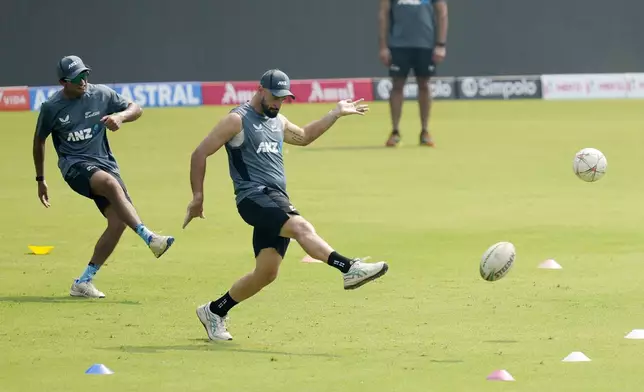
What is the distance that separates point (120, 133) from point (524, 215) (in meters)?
12.4

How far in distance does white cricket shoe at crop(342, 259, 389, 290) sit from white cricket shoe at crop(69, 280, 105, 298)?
2944 millimetres

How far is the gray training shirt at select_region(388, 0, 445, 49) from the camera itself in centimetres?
2373

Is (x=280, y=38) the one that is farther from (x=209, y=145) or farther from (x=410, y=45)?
(x=209, y=145)

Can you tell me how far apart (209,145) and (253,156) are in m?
0.35

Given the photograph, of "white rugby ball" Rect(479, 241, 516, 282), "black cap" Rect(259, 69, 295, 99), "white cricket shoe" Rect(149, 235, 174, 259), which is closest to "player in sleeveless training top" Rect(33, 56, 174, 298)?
"white cricket shoe" Rect(149, 235, 174, 259)

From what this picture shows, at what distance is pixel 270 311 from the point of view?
11.3m

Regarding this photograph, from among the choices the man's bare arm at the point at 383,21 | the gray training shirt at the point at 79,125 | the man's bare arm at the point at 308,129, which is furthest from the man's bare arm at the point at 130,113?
the man's bare arm at the point at 383,21

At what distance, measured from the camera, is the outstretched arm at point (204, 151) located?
10109mm

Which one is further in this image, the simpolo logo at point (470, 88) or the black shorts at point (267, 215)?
the simpolo logo at point (470, 88)

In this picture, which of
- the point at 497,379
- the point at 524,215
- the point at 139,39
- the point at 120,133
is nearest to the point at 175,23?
the point at 139,39

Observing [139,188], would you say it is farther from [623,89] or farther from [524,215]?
[623,89]

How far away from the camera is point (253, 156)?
1030cm

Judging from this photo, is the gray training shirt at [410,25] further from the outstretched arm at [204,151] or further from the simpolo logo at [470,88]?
the outstretched arm at [204,151]

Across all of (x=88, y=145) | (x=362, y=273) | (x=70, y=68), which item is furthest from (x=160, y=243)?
(x=362, y=273)
